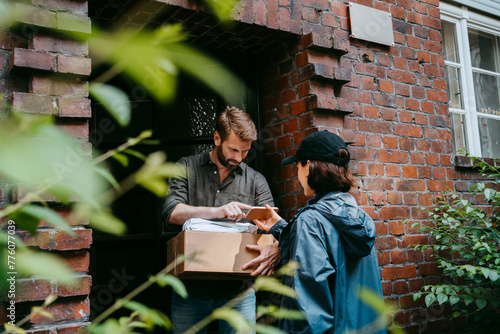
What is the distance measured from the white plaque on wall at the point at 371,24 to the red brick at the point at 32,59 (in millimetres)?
2069

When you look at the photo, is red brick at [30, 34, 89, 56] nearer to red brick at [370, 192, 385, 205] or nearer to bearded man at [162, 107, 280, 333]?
bearded man at [162, 107, 280, 333]

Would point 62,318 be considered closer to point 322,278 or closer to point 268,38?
point 322,278

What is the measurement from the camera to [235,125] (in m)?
2.58

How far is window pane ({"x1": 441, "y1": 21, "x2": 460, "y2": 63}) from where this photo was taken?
4008mm

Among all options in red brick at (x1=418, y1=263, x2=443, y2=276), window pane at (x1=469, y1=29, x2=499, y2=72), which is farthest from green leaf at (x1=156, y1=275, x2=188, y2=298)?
window pane at (x1=469, y1=29, x2=499, y2=72)

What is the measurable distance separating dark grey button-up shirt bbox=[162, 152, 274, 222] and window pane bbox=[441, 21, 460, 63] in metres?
2.43

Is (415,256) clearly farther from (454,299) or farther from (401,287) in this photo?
(454,299)

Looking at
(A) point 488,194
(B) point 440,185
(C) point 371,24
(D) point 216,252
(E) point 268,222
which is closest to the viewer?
(D) point 216,252

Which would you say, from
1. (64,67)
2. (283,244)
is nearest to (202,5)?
(64,67)

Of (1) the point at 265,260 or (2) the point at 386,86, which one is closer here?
(1) the point at 265,260

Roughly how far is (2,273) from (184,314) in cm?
202

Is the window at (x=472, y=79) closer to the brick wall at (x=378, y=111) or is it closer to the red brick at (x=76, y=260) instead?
the brick wall at (x=378, y=111)

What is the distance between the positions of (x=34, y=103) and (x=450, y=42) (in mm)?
3637

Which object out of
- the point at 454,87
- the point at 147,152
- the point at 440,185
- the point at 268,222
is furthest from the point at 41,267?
the point at 454,87
